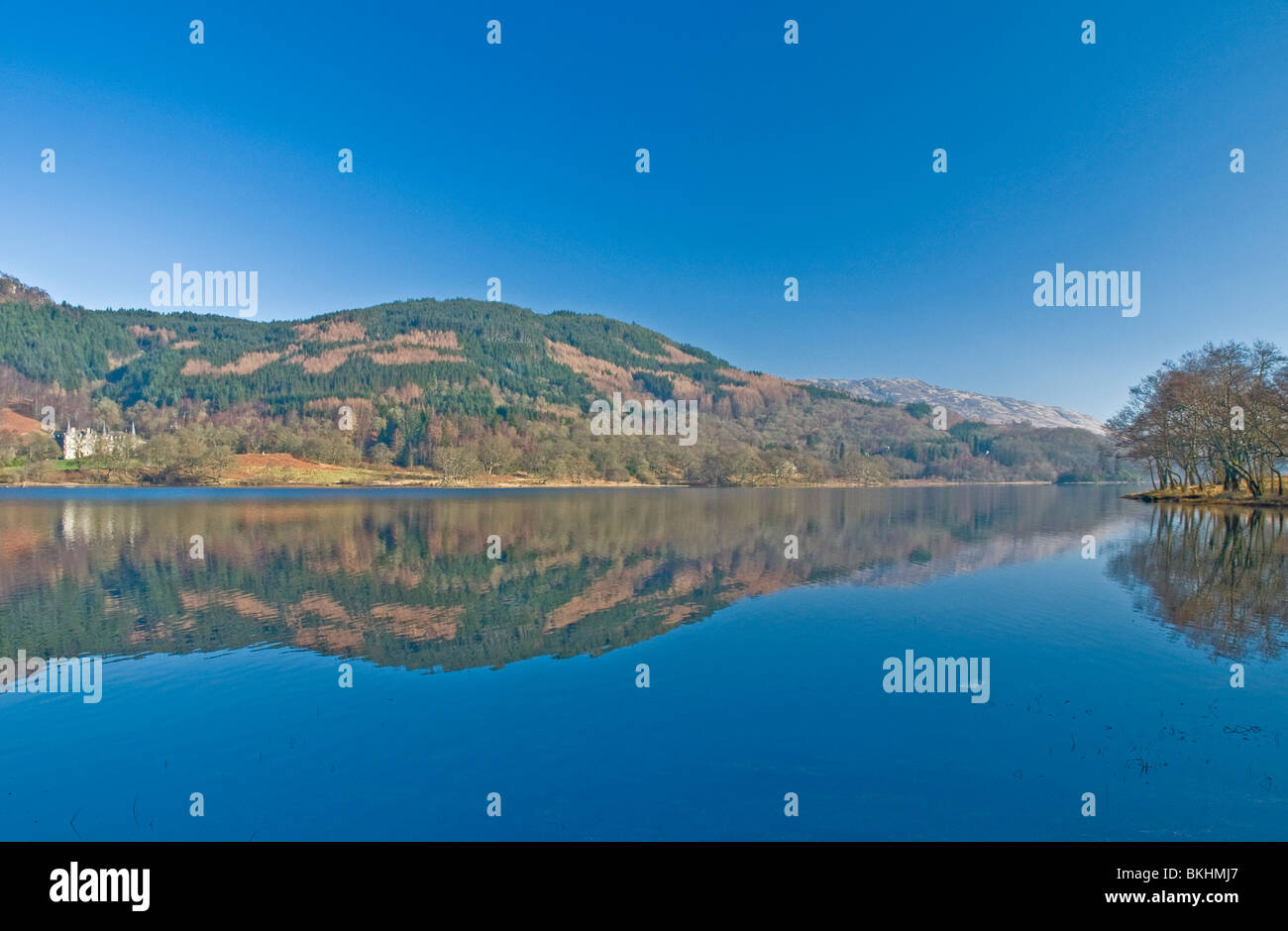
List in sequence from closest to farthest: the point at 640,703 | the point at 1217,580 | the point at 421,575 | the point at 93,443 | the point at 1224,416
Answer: the point at 640,703 → the point at 1217,580 → the point at 421,575 → the point at 1224,416 → the point at 93,443

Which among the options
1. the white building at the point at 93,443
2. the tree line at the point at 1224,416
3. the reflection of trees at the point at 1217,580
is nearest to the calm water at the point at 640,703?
Answer: the reflection of trees at the point at 1217,580

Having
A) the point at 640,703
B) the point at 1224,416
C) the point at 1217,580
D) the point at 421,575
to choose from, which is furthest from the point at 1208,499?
the point at 640,703

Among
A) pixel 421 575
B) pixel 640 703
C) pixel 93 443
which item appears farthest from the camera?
pixel 93 443

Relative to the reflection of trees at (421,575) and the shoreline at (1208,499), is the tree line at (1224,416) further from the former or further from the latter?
the reflection of trees at (421,575)

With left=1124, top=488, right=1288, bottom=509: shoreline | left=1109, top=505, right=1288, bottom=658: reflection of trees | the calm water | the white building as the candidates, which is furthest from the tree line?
the white building

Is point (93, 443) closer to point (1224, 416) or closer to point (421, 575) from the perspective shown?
point (421, 575)
